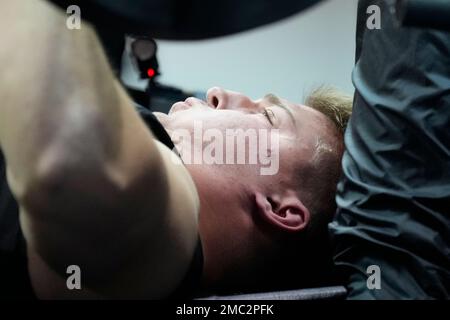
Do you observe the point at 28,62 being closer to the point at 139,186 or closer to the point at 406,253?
the point at 139,186

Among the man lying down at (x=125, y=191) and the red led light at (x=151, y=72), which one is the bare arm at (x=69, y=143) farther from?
the red led light at (x=151, y=72)

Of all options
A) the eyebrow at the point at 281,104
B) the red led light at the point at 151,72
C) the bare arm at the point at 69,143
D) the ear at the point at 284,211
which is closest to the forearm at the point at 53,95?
the bare arm at the point at 69,143

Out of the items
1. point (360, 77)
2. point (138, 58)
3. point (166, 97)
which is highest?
point (360, 77)

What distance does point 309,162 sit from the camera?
2.86 feet

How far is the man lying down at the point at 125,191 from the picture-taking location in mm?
441

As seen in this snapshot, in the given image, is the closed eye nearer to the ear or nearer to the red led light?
the ear

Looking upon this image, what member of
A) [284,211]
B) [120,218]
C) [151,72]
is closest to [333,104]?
[284,211]

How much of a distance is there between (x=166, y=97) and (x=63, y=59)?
120 centimetres

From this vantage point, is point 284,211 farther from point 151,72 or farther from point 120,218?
point 151,72

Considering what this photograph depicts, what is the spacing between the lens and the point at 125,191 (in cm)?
47

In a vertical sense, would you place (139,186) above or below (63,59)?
below
